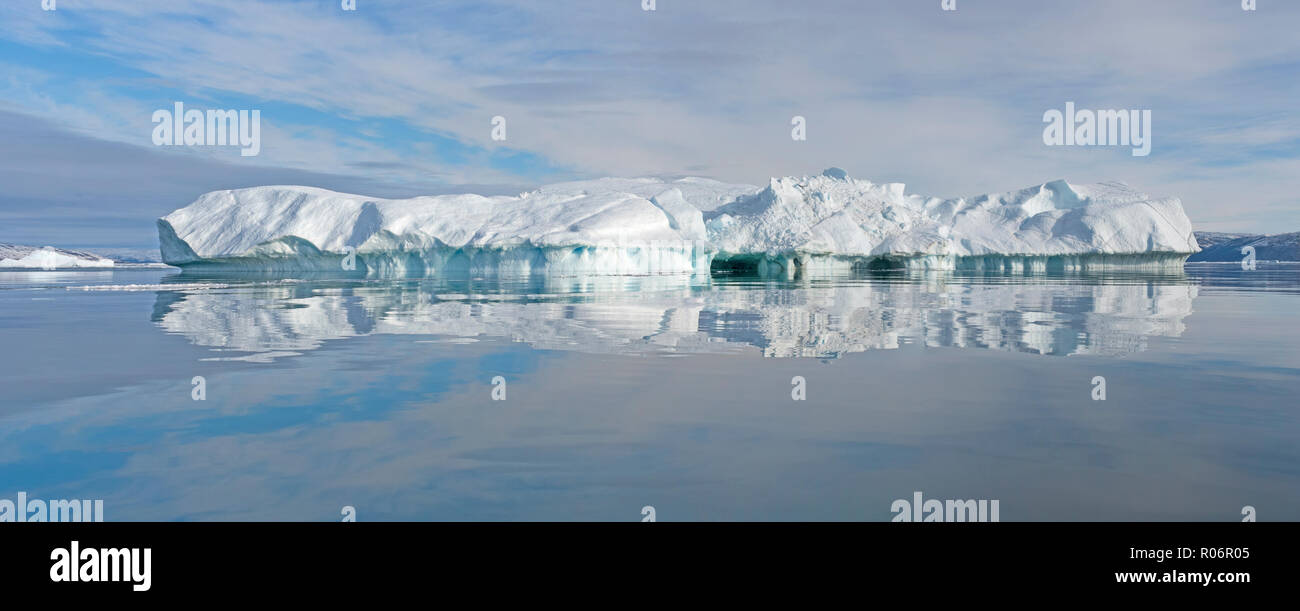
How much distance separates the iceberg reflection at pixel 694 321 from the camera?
10.7 m

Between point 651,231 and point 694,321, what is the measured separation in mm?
27739

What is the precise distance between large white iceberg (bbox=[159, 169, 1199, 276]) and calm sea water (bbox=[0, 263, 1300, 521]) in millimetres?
27991

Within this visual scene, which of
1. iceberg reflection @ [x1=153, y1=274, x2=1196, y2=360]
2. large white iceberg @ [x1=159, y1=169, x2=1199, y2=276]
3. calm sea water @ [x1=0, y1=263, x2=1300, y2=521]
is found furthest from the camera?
large white iceberg @ [x1=159, y1=169, x2=1199, y2=276]

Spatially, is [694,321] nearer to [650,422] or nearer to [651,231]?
[650,422]

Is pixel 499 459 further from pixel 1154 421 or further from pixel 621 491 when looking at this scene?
pixel 1154 421

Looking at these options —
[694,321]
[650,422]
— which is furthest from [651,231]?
[650,422]

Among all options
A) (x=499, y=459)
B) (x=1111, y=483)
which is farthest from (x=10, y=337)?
(x=1111, y=483)

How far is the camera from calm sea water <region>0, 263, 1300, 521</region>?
4.37m

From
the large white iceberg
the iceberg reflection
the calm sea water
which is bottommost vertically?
the calm sea water

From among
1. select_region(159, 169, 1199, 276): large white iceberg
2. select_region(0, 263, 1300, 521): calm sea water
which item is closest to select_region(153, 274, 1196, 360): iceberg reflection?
select_region(0, 263, 1300, 521): calm sea water

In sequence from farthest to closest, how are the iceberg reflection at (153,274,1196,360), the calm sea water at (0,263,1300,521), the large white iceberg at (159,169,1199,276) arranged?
the large white iceberg at (159,169,1199,276), the iceberg reflection at (153,274,1196,360), the calm sea water at (0,263,1300,521)

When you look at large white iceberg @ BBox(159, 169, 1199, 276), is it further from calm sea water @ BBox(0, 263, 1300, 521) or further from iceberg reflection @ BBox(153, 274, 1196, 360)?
calm sea water @ BBox(0, 263, 1300, 521)

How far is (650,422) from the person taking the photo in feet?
20.0
